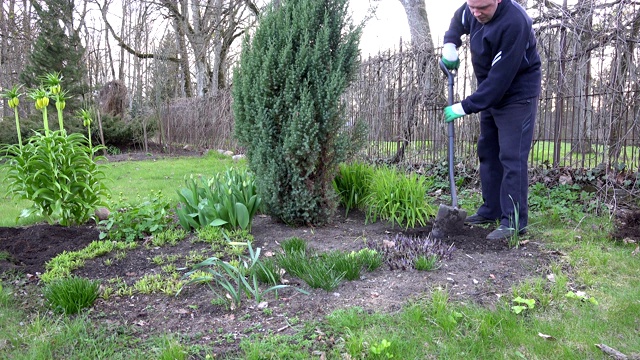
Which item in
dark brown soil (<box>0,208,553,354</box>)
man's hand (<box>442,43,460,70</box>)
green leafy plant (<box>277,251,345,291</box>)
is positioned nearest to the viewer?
dark brown soil (<box>0,208,553,354</box>)

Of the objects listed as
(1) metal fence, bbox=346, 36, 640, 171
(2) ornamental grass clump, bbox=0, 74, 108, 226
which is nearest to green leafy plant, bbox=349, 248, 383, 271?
(1) metal fence, bbox=346, 36, 640, 171

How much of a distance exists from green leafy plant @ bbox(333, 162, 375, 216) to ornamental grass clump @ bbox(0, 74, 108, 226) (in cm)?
242

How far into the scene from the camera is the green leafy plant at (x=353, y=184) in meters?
4.56

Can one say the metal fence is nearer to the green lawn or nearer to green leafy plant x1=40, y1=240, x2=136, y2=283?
green leafy plant x1=40, y1=240, x2=136, y2=283

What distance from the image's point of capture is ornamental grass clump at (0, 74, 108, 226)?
142 inches

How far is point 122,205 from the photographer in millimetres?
4055

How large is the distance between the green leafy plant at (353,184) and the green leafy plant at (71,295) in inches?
103

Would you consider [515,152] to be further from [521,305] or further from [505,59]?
[521,305]

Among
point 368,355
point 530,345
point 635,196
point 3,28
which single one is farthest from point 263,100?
→ point 3,28

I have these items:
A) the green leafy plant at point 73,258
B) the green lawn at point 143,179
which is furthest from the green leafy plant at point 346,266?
the green lawn at point 143,179

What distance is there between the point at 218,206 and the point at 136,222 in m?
0.85

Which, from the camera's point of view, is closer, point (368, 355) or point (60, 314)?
point (368, 355)

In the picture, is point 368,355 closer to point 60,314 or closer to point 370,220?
point 60,314

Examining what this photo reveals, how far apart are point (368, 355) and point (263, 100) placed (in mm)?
2508
